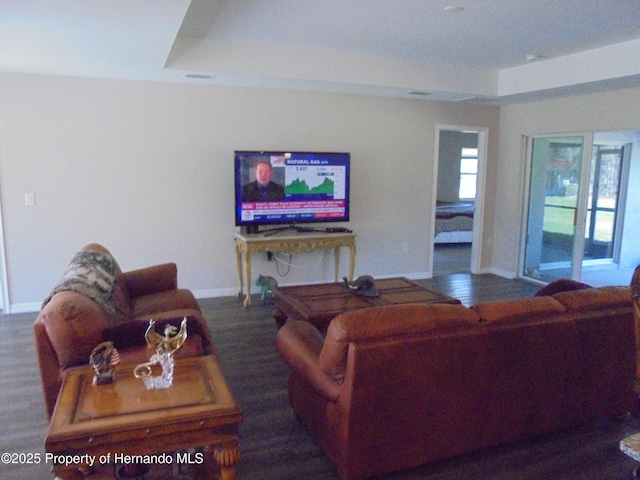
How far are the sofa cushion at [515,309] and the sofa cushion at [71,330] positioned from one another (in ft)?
6.08

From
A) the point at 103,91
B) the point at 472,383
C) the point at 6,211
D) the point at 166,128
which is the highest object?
the point at 103,91

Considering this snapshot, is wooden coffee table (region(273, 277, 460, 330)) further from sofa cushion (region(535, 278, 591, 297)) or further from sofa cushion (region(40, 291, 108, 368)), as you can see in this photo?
sofa cushion (region(40, 291, 108, 368))

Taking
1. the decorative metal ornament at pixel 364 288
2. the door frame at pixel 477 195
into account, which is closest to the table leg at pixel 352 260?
the door frame at pixel 477 195

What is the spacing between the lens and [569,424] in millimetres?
2721

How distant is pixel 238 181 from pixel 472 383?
11.9 ft

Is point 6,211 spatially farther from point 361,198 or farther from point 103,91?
point 361,198

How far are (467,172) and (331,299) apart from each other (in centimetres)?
773

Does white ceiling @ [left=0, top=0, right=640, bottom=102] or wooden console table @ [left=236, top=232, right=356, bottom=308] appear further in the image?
wooden console table @ [left=236, top=232, right=356, bottom=308]

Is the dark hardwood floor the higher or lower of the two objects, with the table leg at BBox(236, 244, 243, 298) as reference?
lower

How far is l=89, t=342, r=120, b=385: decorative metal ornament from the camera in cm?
208

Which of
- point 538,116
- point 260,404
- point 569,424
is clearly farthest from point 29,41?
point 538,116

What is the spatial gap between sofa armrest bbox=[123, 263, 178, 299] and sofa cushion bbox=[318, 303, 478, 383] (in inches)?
84.3

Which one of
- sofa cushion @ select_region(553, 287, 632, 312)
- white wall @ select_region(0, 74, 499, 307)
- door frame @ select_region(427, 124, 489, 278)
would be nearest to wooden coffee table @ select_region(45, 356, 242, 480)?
sofa cushion @ select_region(553, 287, 632, 312)

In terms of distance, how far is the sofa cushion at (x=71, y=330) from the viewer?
7.57ft
